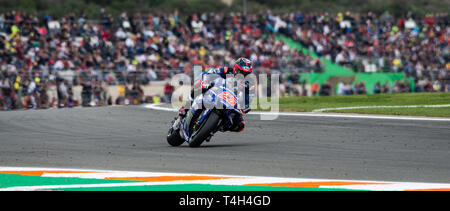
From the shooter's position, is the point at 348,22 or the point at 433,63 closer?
the point at 433,63

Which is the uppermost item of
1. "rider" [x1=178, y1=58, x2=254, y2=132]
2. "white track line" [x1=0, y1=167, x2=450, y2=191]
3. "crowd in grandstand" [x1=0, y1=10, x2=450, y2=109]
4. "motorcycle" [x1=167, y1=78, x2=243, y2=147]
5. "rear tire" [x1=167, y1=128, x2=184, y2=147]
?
"crowd in grandstand" [x1=0, y1=10, x2=450, y2=109]

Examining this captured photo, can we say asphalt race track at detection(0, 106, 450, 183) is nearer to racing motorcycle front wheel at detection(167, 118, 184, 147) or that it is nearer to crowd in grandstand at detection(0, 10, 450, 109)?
racing motorcycle front wheel at detection(167, 118, 184, 147)

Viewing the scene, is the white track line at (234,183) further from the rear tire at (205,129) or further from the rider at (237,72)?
the rider at (237,72)

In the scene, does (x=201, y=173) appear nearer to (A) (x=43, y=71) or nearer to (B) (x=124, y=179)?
(B) (x=124, y=179)

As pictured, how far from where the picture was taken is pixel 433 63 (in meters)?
32.0

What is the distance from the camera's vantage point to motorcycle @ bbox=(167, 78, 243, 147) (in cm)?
952

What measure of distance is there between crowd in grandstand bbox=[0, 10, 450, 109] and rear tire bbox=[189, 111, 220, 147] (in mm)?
13529

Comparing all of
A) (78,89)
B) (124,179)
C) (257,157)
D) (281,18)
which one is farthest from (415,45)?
(124,179)

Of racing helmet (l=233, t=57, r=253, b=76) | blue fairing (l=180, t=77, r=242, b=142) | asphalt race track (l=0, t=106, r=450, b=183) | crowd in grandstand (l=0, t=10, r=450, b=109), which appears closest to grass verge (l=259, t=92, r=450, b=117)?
asphalt race track (l=0, t=106, r=450, b=183)

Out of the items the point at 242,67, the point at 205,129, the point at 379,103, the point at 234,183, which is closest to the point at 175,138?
the point at 205,129

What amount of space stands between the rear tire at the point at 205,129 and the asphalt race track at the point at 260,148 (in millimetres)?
120

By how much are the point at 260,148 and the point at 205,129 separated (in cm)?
94
